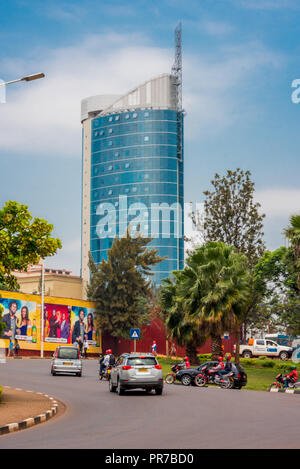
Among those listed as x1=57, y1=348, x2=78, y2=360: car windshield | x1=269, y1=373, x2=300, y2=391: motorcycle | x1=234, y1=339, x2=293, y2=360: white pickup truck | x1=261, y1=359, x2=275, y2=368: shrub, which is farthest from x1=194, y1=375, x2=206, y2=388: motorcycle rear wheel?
x1=234, y1=339, x2=293, y2=360: white pickup truck

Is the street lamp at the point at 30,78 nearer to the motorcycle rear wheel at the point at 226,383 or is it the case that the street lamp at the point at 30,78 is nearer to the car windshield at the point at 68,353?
the motorcycle rear wheel at the point at 226,383

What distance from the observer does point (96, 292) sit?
7162 centimetres

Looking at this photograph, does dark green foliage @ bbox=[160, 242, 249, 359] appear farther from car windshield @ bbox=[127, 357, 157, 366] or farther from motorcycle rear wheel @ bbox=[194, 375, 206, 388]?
car windshield @ bbox=[127, 357, 157, 366]

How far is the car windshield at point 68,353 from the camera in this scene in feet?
121

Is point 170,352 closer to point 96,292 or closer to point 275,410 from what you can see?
point 96,292

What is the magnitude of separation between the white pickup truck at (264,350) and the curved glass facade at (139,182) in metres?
109

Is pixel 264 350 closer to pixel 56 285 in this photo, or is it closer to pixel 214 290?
pixel 214 290

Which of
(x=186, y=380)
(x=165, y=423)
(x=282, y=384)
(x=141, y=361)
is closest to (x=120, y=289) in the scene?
(x=186, y=380)

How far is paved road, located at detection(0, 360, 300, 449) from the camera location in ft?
37.9

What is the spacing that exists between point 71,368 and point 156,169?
139574 mm

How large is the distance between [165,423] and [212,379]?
18.0 metres

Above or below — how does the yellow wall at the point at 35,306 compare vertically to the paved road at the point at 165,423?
above

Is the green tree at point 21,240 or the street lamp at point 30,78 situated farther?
the green tree at point 21,240

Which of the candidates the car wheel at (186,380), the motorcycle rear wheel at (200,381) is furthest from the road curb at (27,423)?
the car wheel at (186,380)
